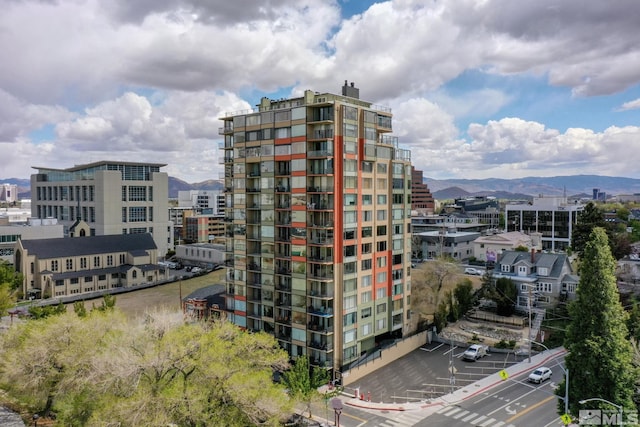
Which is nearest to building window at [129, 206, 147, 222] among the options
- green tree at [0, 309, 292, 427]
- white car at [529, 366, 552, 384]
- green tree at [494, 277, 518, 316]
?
green tree at [0, 309, 292, 427]

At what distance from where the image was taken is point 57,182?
153 metres

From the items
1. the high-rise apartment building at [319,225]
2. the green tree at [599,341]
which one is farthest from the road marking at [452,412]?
the high-rise apartment building at [319,225]

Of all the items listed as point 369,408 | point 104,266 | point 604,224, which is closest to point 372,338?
point 369,408

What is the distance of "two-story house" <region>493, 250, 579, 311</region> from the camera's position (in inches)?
3217

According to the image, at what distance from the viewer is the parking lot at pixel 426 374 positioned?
5290 centimetres

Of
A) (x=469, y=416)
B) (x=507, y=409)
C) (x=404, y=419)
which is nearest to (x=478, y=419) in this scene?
(x=469, y=416)

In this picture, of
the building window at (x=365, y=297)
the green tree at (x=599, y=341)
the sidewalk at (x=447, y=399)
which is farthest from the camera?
the building window at (x=365, y=297)

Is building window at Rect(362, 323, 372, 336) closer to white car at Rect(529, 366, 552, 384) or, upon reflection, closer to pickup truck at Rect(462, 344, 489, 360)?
pickup truck at Rect(462, 344, 489, 360)

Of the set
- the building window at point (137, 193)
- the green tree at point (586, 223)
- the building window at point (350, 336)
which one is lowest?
the building window at point (350, 336)

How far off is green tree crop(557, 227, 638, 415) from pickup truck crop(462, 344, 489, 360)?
2253cm

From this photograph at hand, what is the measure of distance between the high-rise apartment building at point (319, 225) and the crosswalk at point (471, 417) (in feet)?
50.9

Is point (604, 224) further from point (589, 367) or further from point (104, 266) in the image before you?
point (104, 266)

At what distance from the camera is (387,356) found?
62469 mm

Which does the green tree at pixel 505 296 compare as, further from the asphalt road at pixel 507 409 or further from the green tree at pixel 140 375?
the green tree at pixel 140 375
